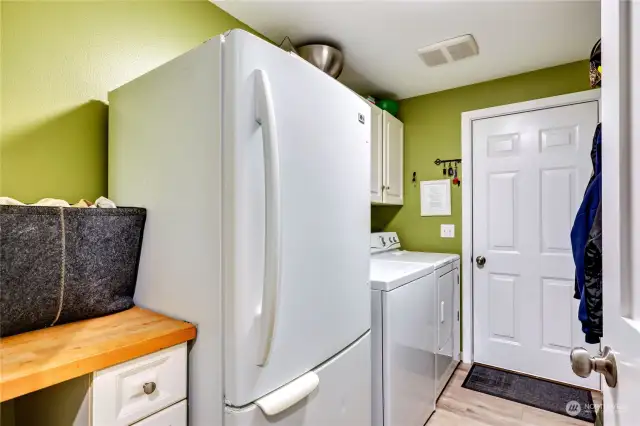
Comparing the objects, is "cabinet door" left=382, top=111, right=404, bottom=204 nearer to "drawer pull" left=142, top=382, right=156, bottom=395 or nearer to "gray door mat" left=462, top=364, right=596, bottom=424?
"gray door mat" left=462, top=364, right=596, bottom=424

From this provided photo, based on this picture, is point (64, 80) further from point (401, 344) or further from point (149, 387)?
point (401, 344)

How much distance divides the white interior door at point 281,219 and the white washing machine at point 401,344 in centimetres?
29

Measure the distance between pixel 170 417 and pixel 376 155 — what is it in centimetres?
211

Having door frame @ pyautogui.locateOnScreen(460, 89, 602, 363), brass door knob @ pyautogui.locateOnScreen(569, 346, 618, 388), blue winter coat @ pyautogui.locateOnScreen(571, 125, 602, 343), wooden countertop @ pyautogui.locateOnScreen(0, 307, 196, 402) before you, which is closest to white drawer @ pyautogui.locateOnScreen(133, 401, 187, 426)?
wooden countertop @ pyautogui.locateOnScreen(0, 307, 196, 402)

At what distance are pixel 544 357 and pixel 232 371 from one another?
2.62m

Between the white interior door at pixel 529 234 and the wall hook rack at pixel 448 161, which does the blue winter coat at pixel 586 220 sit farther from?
the wall hook rack at pixel 448 161

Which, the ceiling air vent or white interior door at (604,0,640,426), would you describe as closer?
white interior door at (604,0,640,426)

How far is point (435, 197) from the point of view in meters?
2.93

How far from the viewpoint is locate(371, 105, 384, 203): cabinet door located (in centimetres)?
249

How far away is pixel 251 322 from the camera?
0.86 metres

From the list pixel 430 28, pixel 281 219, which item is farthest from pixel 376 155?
pixel 281 219

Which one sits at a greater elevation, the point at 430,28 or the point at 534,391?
the point at 430,28

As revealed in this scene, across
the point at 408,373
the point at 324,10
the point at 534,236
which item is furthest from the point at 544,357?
the point at 324,10

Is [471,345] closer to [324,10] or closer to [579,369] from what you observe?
→ [579,369]
